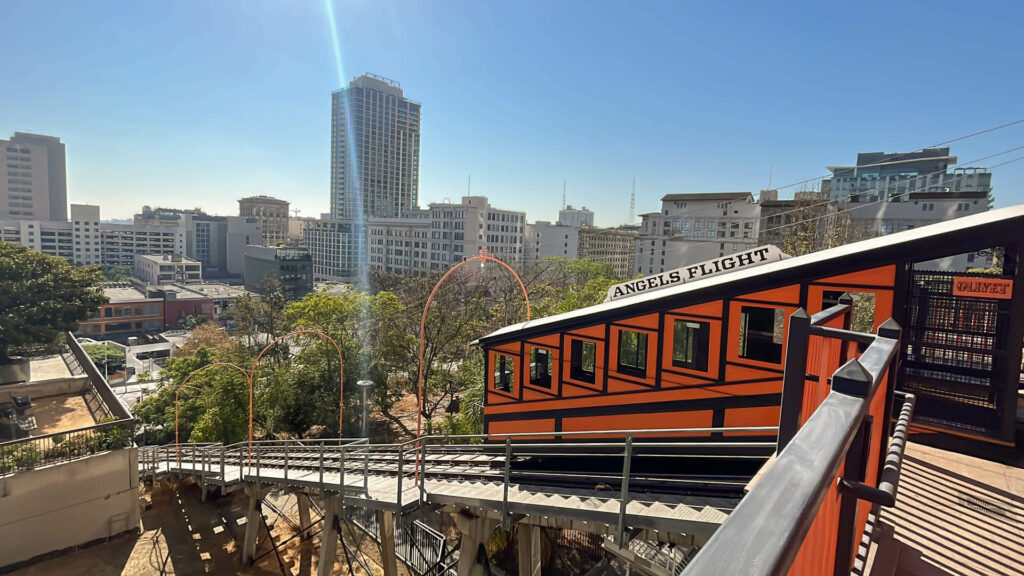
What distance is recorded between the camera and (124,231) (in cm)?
11012

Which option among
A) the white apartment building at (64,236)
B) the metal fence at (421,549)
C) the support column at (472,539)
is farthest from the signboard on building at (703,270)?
the white apartment building at (64,236)

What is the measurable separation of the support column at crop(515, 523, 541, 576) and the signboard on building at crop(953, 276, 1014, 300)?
8.25 meters

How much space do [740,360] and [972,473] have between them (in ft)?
13.9

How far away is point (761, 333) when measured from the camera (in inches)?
327

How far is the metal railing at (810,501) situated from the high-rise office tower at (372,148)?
433ft

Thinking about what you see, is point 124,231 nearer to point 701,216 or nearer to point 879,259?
point 701,216

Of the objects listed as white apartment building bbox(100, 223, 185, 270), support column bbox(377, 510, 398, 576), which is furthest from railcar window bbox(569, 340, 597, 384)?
white apartment building bbox(100, 223, 185, 270)

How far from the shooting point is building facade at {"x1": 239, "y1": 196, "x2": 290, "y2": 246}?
14888 cm

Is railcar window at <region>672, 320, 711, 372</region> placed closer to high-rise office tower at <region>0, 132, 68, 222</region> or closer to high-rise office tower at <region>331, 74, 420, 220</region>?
high-rise office tower at <region>331, 74, 420, 220</region>

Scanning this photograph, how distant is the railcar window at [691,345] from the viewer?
28.9ft

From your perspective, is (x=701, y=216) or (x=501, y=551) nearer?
(x=501, y=551)

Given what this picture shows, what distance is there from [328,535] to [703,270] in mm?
10386

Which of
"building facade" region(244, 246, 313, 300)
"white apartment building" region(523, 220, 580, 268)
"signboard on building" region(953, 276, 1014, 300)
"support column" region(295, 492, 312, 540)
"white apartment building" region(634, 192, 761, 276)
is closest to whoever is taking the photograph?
"signboard on building" region(953, 276, 1014, 300)

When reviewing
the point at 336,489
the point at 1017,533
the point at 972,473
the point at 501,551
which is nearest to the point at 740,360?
the point at 972,473
